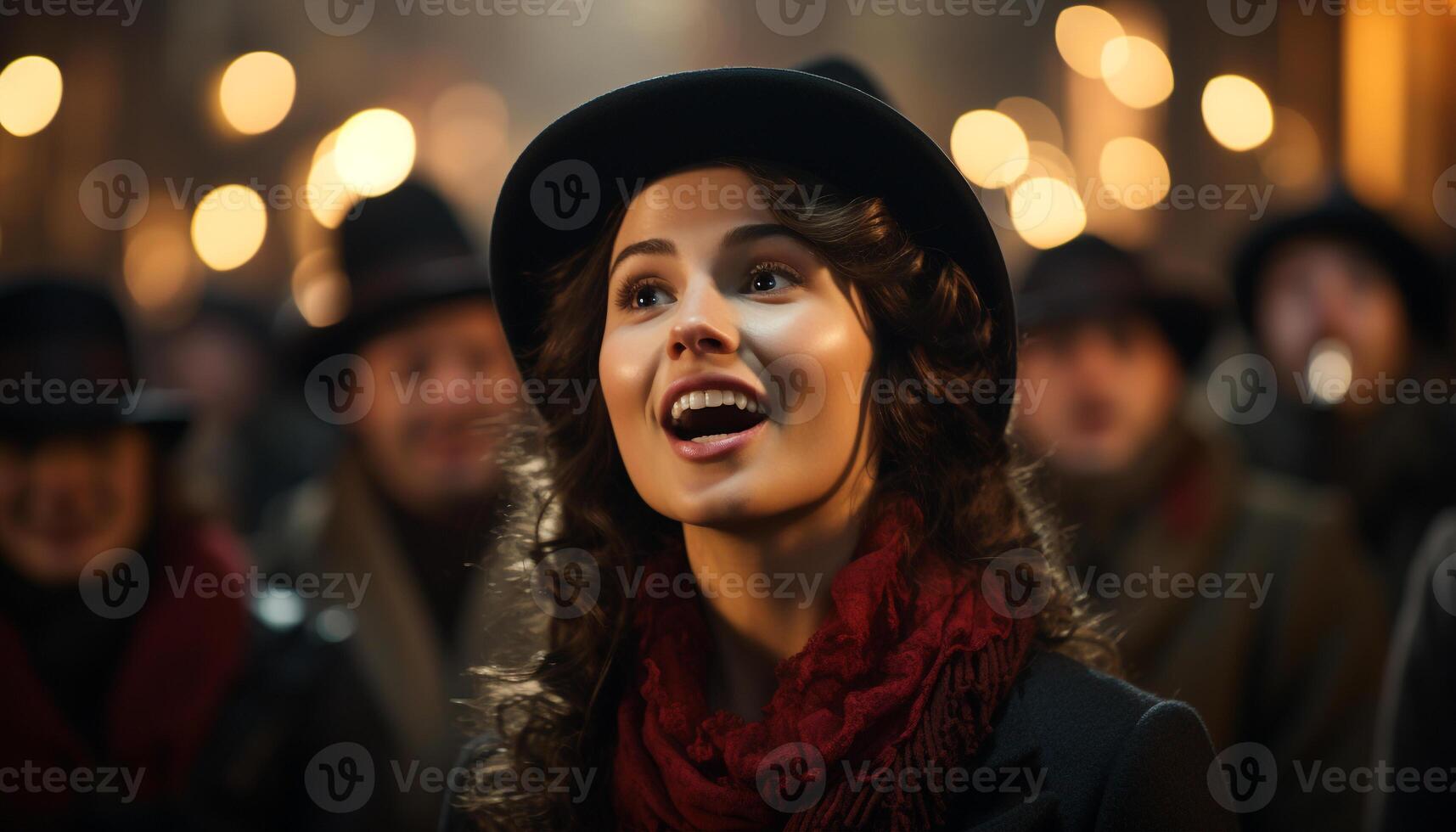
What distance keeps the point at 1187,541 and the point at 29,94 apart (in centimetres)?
962

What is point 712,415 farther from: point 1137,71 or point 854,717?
point 1137,71

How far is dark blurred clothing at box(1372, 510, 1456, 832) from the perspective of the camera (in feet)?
7.79

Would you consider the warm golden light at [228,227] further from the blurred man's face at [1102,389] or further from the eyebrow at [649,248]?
the eyebrow at [649,248]

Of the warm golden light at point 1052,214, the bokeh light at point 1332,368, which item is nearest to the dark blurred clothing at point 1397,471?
the bokeh light at point 1332,368

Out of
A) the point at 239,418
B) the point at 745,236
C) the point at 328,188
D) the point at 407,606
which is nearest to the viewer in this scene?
the point at 745,236

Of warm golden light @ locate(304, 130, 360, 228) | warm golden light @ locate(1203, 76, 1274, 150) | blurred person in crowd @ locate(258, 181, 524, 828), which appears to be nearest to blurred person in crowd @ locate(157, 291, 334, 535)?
warm golden light @ locate(304, 130, 360, 228)

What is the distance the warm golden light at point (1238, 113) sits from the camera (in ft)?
30.1

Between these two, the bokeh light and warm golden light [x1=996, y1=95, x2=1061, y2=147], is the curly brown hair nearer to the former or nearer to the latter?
the bokeh light

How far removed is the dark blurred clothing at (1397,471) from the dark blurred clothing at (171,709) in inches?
134

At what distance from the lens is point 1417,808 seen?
240 cm

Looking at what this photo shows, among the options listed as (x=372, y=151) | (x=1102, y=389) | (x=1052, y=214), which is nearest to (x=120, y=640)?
(x=1102, y=389)

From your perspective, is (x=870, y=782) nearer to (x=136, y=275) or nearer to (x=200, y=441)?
(x=200, y=441)

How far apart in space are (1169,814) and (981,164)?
8.45 m

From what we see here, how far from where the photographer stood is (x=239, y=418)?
23.0 ft
